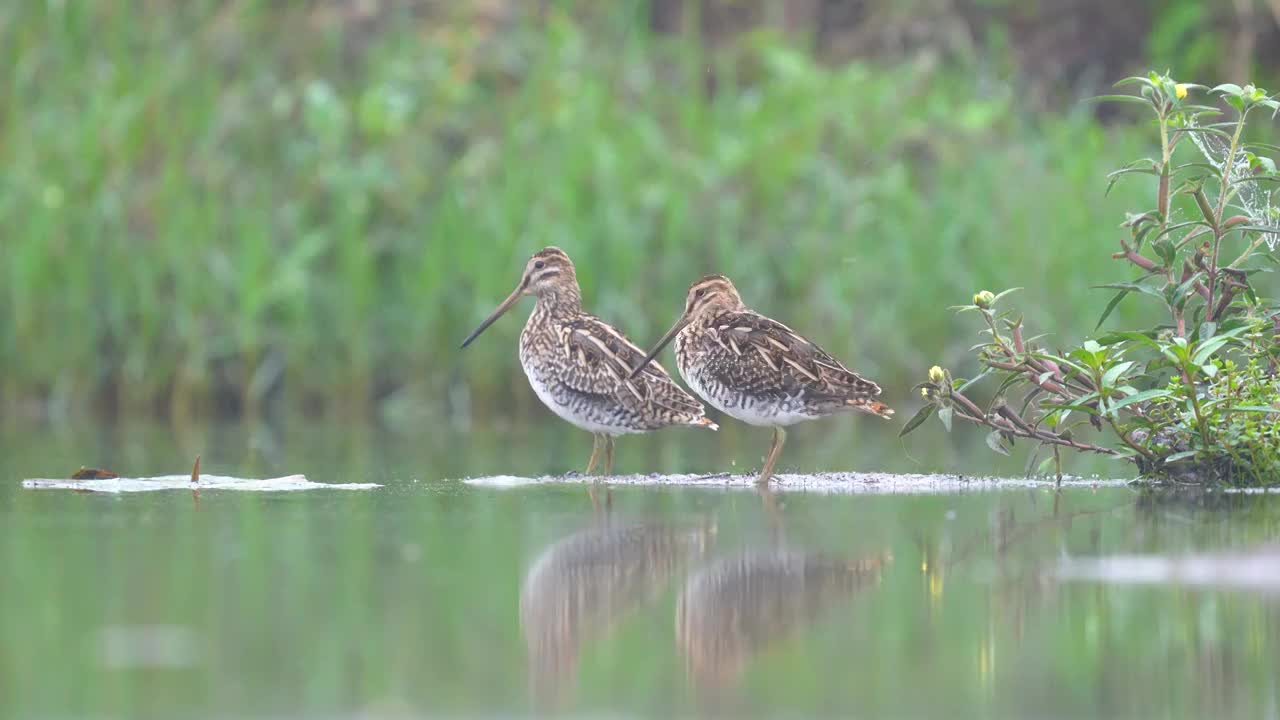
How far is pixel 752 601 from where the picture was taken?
505cm

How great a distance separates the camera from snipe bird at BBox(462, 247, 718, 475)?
9102 mm

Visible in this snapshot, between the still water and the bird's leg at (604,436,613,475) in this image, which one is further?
the bird's leg at (604,436,613,475)

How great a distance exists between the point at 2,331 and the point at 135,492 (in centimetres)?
559

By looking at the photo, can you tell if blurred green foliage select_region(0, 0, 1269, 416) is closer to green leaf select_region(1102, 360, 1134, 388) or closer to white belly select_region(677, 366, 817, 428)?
white belly select_region(677, 366, 817, 428)

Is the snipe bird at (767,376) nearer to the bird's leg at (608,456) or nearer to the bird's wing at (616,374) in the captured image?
the bird's wing at (616,374)

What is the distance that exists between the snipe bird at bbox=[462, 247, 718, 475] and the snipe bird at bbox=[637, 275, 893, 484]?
139 mm

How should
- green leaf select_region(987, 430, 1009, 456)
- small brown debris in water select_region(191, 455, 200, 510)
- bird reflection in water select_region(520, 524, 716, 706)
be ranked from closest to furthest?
bird reflection in water select_region(520, 524, 716, 706), small brown debris in water select_region(191, 455, 200, 510), green leaf select_region(987, 430, 1009, 456)

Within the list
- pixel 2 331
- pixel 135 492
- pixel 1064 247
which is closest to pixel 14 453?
pixel 135 492

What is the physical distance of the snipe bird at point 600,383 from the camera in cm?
910

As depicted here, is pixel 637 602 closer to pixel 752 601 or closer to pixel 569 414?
pixel 752 601

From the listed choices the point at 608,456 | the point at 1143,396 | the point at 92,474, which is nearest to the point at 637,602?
the point at 1143,396

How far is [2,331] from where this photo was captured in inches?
507

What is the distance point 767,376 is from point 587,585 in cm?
356

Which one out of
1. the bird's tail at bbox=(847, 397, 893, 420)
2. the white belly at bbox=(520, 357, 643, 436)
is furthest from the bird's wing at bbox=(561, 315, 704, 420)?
the bird's tail at bbox=(847, 397, 893, 420)
